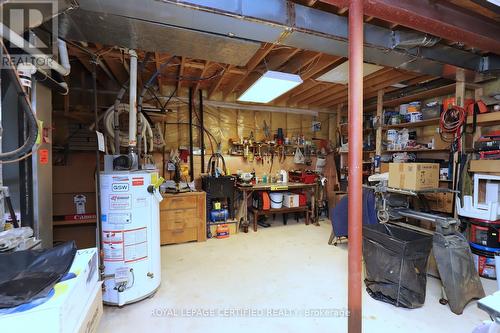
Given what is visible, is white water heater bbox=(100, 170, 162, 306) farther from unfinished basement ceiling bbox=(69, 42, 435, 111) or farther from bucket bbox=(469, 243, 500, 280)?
bucket bbox=(469, 243, 500, 280)

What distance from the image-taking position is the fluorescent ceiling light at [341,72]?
3.12 m

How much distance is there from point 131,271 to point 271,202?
2.81 meters

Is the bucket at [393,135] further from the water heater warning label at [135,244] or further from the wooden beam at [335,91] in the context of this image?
the water heater warning label at [135,244]

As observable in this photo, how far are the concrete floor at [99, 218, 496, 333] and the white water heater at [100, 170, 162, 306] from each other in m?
0.18

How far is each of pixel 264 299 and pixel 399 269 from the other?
1.24 m

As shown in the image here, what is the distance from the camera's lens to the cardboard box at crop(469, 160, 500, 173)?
2.86 meters

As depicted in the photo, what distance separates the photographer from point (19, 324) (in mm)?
977

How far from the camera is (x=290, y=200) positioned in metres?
4.68

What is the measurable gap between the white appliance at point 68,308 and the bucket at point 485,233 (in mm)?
3848

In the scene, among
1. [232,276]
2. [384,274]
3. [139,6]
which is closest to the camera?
[139,6]

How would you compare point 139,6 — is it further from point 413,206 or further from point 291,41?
point 413,206

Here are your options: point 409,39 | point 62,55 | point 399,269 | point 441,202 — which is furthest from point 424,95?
point 62,55

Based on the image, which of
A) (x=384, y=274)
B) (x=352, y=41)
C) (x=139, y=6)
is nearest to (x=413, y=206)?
(x=384, y=274)

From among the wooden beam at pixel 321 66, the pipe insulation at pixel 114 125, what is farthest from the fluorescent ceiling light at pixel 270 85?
the pipe insulation at pixel 114 125
